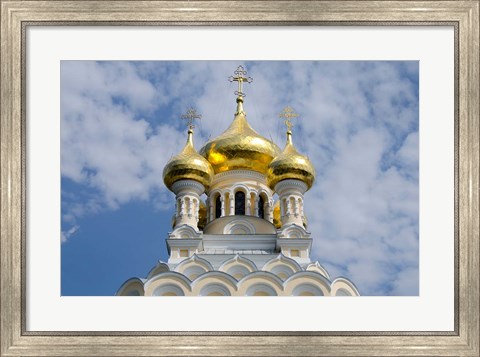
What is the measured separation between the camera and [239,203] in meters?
16.6

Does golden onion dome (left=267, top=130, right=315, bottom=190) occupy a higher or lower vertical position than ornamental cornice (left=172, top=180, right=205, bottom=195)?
higher

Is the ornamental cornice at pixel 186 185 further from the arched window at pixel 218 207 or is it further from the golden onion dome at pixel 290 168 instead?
the golden onion dome at pixel 290 168

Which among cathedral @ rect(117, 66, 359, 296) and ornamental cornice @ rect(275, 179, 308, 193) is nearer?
cathedral @ rect(117, 66, 359, 296)

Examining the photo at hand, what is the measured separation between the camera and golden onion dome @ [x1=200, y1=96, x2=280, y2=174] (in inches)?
656

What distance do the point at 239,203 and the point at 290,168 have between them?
1.55 metres

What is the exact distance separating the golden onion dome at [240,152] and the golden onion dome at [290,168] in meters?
0.85

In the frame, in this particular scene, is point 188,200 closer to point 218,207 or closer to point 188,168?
point 188,168

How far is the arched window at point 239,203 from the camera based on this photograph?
54.1ft

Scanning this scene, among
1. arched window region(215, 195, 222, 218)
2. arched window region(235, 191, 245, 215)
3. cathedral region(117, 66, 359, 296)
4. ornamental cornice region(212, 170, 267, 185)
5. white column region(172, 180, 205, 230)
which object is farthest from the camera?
ornamental cornice region(212, 170, 267, 185)

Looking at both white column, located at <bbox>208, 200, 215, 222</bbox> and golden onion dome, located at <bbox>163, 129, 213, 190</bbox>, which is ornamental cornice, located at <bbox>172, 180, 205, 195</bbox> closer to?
golden onion dome, located at <bbox>163, 129, 213, 190</bbox>

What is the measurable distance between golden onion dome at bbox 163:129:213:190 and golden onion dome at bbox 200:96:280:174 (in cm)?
56

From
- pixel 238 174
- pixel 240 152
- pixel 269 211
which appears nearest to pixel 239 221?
pixel 269 211

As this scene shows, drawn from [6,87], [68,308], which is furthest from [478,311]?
[6,87]

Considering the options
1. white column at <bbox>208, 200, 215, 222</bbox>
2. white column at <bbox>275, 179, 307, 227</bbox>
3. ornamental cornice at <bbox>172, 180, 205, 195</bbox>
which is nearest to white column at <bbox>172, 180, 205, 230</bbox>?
ornamental cornice at <bbox>172, 180, 205, 195</bbox>
